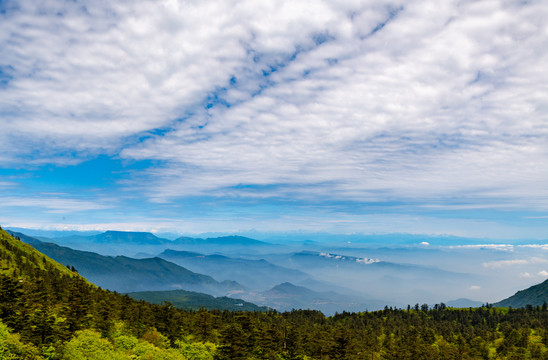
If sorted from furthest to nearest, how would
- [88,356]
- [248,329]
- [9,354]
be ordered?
[248,329] → [88,356] → [9,354]

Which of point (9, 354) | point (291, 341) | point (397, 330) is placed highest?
point (9, 354)

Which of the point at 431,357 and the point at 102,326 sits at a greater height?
the point at 102,326

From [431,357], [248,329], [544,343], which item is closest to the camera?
[248,329]

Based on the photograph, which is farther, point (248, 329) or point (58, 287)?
point (58, 287)

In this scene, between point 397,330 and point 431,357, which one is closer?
point 431,357

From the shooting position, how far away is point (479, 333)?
644ft

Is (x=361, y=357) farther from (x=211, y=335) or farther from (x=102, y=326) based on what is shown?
(x=102, y=326)

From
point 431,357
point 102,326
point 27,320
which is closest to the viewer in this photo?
point 27,320

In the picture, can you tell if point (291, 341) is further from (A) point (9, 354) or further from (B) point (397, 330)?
(B) point (397, 330)

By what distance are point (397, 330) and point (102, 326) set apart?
179 meters

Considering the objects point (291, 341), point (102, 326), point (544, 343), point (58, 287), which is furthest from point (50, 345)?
point (544, 343)

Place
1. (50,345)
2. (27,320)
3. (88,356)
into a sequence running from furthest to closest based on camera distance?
(27,320), (50,345), (88,356)

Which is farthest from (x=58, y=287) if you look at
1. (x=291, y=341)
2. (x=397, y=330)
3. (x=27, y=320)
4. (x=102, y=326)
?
(x=397, y=330)

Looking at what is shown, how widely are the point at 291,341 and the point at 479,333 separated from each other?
555ft
